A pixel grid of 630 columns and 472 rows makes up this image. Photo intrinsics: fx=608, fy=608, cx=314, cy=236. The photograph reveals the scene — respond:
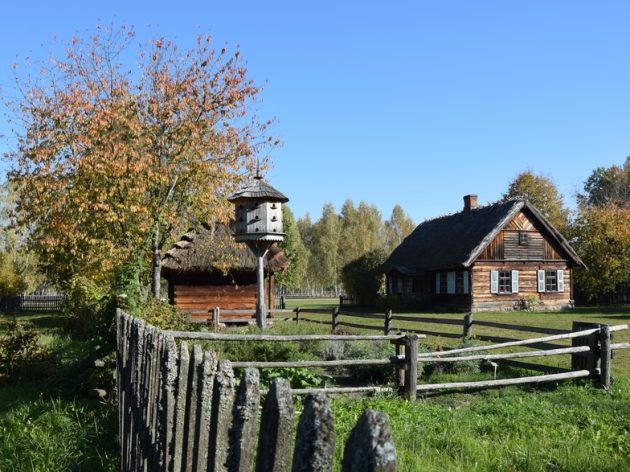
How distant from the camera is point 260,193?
14852 millimetres

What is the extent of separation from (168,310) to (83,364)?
2554 mm

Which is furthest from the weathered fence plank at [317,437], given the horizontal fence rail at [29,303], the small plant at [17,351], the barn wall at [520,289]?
the horizontal fence rail at [29,303]

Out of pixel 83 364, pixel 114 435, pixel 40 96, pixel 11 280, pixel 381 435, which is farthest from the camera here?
pixel 11 280

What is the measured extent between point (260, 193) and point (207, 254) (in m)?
9.06

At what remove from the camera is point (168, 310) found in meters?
10.2

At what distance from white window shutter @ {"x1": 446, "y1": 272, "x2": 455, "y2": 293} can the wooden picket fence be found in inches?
1250

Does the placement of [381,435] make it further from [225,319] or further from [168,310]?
[225,319]

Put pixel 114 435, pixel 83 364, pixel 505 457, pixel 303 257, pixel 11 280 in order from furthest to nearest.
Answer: pixel 303 257 → pixel 11 280 → pixel 83 364 → pixel 114 435 → pixel 505 457

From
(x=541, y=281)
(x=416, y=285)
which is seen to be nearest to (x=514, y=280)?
(x=541, y=281)

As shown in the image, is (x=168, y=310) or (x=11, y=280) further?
(x=11, y=280)

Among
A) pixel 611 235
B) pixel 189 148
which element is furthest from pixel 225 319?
pixel 611 235

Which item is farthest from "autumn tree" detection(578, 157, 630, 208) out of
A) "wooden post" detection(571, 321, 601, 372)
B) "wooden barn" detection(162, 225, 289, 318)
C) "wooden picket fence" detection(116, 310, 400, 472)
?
"wooden picket fence" detection(116, 310, 400, 472)

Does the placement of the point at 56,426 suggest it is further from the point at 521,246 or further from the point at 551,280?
the point at 551,280

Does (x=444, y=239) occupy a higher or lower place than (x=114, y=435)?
higher
